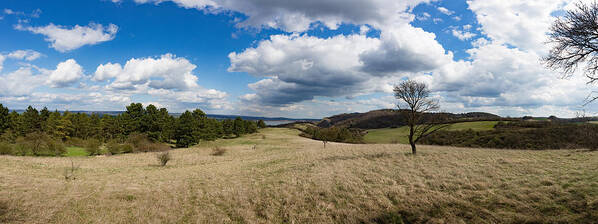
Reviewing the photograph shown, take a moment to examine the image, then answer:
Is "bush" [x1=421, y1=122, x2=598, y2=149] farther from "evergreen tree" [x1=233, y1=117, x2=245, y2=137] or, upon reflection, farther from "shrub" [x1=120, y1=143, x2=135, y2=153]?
"shrub" [x1=120, y1=143, x2=135, y2=153]

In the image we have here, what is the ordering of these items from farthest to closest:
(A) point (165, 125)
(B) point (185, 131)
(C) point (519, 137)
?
(A) point (165, 125) < (B) point (185, 131) < (C) point (519, 137)

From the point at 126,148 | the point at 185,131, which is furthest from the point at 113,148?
the point at 185,131

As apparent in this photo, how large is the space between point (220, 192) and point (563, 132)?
8451 cm

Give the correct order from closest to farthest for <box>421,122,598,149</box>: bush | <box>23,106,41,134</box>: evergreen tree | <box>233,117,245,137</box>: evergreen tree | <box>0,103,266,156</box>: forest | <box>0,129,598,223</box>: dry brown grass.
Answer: <box>0,129,598,223</box>: dry brown grass → <box>421,122,598,149</box>: bush → <box>0,103,266,156</box>: forest → <box>23,106,41,134</box>: evergreen tree → <box>233,117,245,137</box>: evergreen tree

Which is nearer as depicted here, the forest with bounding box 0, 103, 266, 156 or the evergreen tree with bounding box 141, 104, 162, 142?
the forest with bounding box 0, 103, 266, 156

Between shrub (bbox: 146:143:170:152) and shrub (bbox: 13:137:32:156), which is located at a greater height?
shrub (bbox: 13:137:32:156)

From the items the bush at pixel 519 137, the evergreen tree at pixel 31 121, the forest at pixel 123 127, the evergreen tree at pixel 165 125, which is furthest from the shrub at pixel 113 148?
the bush at pixel 519 137

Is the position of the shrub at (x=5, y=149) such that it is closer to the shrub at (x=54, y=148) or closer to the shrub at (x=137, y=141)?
the shrub at (x=54, y=148)

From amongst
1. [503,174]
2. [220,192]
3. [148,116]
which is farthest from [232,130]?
[503,174]

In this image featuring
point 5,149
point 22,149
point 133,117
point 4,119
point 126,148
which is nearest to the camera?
point 5,149

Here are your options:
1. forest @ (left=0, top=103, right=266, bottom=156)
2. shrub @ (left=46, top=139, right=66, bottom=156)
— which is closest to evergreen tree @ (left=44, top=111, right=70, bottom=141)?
forest @ (left=0, top=103, right=266, bottom=156)

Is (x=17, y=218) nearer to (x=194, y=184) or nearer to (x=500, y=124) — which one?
(x=194, y=184)

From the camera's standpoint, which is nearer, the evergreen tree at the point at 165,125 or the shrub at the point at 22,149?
the shrub at the point at 22,149

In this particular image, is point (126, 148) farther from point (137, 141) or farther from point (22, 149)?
point (22, 149)
